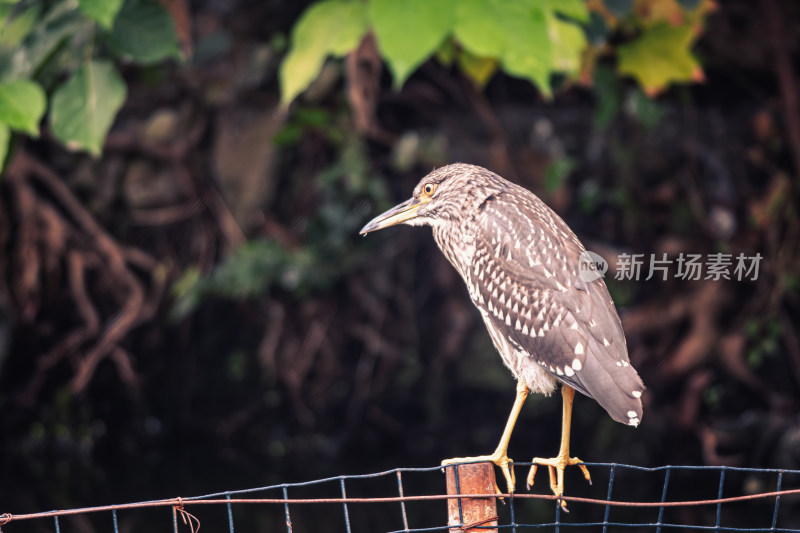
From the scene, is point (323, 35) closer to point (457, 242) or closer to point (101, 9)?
point (101, 9)

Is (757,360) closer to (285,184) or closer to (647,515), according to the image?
(647,515)

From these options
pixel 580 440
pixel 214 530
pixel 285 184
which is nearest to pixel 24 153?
pixel 285 184

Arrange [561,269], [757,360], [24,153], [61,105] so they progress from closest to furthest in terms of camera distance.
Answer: [561,269] → [61,105] → [757,360] → [24,153]

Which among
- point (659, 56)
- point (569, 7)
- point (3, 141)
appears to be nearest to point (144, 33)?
point (3, 141)

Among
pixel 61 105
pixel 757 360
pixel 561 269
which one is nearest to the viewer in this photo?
pixel 561 269

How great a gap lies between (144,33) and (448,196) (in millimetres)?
1152

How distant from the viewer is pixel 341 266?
4.83 meters

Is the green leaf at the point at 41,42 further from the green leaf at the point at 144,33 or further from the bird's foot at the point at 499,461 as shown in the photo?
the bird's foot at the point at 499,461

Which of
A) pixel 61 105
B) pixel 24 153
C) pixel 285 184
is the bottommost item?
pixel 285 184

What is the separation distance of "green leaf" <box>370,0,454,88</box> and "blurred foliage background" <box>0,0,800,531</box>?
199cm

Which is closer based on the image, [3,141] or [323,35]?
[3,141]

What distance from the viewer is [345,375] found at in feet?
16.7

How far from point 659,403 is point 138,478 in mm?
2594

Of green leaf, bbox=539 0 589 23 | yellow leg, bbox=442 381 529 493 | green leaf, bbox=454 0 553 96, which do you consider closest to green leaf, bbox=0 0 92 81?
green leaf, bbox=454 0 553 96
